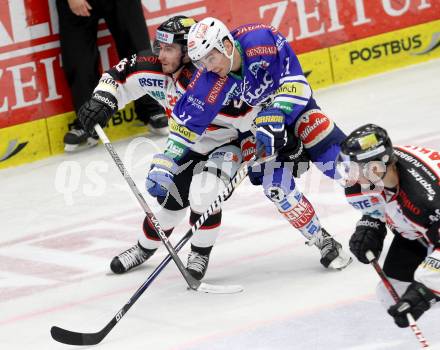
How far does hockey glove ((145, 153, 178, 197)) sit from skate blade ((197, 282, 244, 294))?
1.68ft

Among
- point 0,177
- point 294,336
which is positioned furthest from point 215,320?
point 0,177

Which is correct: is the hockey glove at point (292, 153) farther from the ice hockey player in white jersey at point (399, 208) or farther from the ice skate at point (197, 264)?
the ice hockey player in white jersey at point (399, 208)

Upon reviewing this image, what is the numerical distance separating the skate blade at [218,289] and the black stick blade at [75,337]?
64 cm

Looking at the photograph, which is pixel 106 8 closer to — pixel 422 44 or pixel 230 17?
pixel 230 17

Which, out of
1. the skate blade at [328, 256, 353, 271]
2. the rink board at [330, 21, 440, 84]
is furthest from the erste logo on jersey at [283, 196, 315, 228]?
the rink board at [330, 21, 440, 84]

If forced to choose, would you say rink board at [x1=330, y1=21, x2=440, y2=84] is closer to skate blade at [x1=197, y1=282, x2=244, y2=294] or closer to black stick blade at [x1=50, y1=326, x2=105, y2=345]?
skate blade at [x1=197, y1=282, x2=244, y2=294]

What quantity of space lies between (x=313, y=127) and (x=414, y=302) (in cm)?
181

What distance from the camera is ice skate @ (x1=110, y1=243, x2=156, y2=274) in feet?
20.4

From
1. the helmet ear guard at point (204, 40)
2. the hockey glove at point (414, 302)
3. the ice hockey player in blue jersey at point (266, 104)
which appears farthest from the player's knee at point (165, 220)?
the hockey glove at point (414, 302)

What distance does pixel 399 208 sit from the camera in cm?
436

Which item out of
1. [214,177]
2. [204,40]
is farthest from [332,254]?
[204,40]

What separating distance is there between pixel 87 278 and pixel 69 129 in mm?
3094

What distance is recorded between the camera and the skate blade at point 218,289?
5621mm

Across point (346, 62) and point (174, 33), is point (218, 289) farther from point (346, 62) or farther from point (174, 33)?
point (346, 62)
